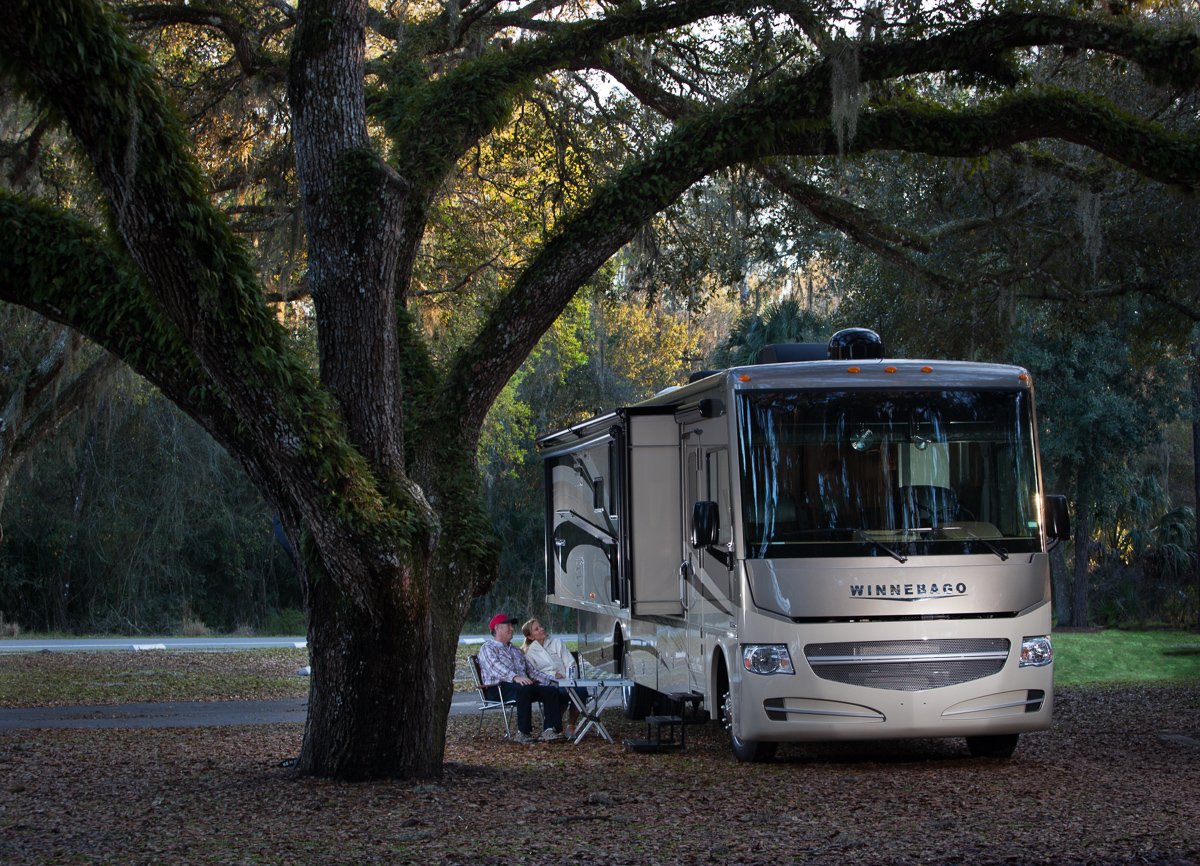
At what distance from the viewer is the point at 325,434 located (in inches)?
323

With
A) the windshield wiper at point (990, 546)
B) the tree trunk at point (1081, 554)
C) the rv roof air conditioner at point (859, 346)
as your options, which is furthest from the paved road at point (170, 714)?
the tree trunk at point (1081, 554)

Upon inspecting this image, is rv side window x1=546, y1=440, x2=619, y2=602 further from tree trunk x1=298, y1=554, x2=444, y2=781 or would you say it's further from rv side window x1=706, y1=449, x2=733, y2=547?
tree trunk x1=298, y1=554, x2=444, y2=781

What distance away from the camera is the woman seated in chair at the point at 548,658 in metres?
12.9

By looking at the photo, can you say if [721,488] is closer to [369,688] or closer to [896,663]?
[896,663]

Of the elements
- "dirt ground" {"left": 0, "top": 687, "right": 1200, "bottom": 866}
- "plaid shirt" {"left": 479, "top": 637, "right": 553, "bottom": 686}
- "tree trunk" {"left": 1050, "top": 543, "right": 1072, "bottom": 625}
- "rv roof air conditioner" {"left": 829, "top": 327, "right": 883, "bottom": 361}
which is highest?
"rv roof air conditioner" {"left": 829, "top": 327, "right": 883, "bottom": 361}

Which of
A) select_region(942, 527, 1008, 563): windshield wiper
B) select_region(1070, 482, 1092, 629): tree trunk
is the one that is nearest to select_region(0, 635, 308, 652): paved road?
select_region(1070, 482, 1092, 629): tree trunk

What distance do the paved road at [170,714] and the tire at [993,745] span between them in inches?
263

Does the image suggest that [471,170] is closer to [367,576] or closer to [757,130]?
[757,130]

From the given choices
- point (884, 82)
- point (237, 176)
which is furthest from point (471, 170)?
point (884, 82)

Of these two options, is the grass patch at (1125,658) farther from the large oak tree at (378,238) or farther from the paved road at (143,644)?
the paved road at (143,644)

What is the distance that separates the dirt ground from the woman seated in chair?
0.91m

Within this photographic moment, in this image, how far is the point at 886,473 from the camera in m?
10.5

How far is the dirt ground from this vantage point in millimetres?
6766

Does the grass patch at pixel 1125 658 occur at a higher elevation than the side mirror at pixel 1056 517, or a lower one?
lower
